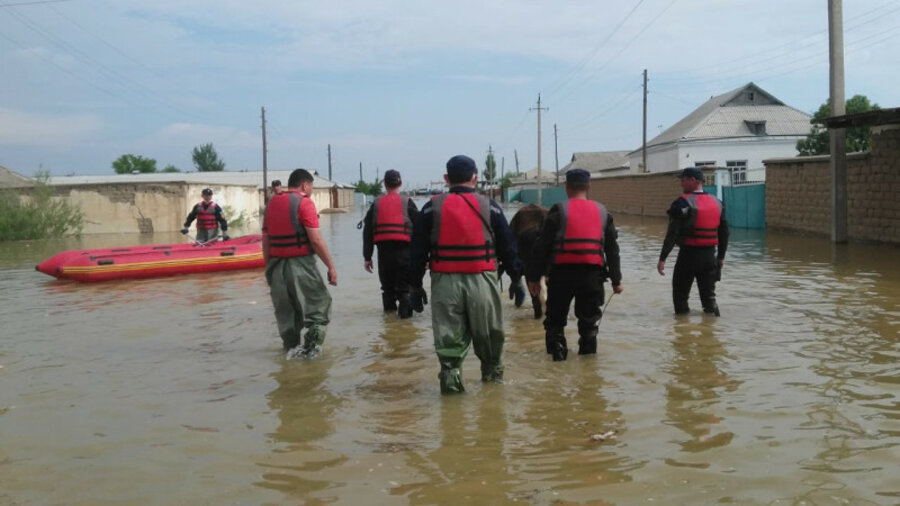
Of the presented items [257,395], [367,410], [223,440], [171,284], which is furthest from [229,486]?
[171,284]

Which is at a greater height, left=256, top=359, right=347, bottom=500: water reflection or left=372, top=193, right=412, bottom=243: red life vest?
left=372, top=193, right=412, bottom=243: red life vest

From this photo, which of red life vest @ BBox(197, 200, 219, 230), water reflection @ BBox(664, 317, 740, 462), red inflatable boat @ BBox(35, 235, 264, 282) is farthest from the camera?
red life vest @ BBox(197, 200, 219, 230)

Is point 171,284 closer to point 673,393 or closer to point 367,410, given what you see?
point 367,410

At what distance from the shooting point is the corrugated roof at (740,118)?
55.2 meters

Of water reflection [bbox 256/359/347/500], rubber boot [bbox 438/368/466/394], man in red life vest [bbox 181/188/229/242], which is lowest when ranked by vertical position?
water reflection [bbox 256/359/347/500]

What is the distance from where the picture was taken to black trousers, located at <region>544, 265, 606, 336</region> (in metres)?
6.82

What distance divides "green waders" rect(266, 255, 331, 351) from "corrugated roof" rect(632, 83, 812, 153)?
5081 cm

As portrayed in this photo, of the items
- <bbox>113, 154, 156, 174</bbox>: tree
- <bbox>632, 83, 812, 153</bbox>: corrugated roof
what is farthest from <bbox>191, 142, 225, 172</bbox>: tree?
<bbox>632, 83, 812, 153</bbox>: corrugated roof

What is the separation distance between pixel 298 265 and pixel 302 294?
0.26 m

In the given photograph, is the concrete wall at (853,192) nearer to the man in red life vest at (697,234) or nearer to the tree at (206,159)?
the man in red life vest at (697,234)

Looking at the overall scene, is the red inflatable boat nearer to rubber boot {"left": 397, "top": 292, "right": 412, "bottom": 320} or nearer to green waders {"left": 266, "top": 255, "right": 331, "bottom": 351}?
rubber boot {"left": 397, "top": 292, "right": 412, "bottom": 320}

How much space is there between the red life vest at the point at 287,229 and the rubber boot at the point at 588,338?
2.55m

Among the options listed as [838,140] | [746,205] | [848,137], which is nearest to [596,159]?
[848,137]

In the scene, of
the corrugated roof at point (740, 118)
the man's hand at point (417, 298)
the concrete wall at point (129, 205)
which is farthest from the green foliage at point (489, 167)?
the man's hand at point (417, 298)
